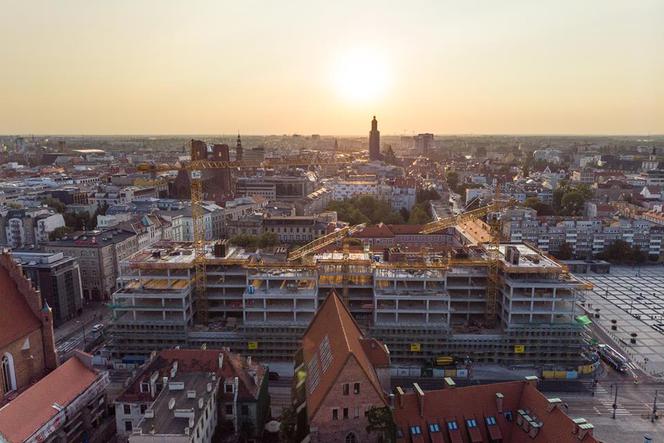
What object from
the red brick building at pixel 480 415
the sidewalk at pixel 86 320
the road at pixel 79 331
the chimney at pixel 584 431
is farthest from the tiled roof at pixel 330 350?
the sidewalk at pixel 86 320

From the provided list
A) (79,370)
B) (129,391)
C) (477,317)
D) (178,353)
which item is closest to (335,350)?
(178,353)

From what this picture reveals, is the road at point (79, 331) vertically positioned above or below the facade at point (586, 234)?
below

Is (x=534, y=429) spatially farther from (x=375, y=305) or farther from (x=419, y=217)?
(x=419, y=217)

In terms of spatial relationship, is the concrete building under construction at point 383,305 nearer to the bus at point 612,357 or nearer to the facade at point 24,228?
the bus at point 612,357

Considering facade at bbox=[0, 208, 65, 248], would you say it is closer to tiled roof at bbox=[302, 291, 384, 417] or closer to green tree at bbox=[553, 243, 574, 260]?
tiled roof at bbox=[302, 291, 384, 417]

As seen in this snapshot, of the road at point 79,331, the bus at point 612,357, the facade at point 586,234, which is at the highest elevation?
the facade at point 586,234

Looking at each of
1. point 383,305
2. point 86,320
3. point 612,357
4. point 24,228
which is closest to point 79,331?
point 86,320
